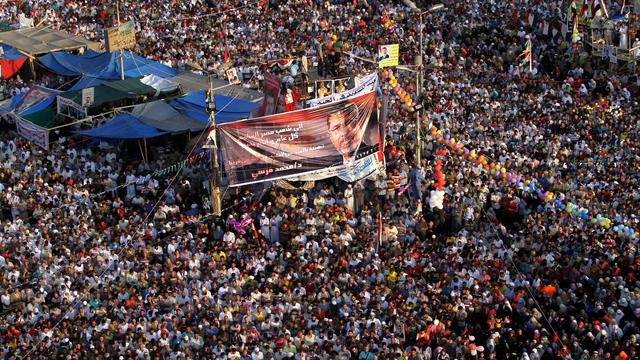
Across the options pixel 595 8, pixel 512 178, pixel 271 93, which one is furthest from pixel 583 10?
pixel 271 93

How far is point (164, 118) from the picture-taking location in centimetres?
3550

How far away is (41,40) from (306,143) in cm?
1851

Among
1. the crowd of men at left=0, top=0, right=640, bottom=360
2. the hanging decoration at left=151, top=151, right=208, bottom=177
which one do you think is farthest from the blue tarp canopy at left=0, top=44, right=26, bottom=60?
the hanging decoration at left=151, top=151, right=208, bottom=177

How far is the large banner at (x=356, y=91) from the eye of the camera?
31547 mm

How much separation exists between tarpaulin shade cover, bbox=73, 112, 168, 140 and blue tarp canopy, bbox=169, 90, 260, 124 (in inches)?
59.9

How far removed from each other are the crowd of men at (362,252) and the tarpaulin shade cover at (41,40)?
7867 mm

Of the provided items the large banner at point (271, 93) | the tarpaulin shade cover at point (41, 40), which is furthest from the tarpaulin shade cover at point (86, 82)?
the large banner at point (271, 93)

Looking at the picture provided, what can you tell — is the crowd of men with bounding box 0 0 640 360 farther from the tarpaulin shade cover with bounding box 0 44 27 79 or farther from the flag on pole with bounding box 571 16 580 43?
the tarpaulin shade cover with bounding box 0 44 27 79

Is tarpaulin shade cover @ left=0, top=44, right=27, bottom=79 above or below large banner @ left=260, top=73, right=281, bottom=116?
below

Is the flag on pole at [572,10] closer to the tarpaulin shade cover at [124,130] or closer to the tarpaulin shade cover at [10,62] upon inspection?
the tarpaulin shade cover at [124,130]

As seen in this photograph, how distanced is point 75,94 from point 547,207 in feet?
50.5

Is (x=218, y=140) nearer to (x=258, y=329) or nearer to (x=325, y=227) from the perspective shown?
(x=325, y=227)

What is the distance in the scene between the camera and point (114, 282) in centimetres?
2877

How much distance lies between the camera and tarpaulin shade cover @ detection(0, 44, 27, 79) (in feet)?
143
